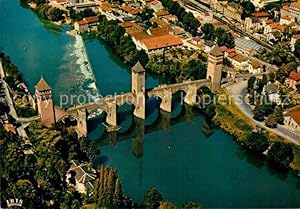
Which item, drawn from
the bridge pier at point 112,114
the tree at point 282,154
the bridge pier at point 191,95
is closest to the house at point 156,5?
the bridge pier at point 191,95

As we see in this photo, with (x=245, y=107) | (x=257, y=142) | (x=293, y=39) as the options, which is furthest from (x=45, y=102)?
(x=293, y=39)

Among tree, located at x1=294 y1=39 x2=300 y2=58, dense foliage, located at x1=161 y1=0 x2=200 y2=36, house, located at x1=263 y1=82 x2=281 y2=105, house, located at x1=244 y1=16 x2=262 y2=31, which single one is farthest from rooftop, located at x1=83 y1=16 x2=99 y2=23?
house, located at x1=263 y1=82 x2=281 y2=105

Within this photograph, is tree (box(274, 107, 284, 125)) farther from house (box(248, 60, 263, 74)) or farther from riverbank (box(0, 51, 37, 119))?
riverbank (box(0, 51, 37, 119))

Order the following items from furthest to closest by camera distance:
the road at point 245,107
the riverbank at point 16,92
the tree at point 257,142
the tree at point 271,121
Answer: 1. the riverbank at point 16,92
2. the tree at point 271,121
3. the road at point 245,107
4. the tree at point 257,142

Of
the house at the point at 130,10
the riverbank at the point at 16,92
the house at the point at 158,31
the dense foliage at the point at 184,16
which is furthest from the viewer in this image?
the house at the point at 130,10

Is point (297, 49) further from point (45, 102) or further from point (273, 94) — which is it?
point (45, 102)

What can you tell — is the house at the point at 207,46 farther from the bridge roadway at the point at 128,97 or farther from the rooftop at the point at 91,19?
the rooftop at the point at 91,19
